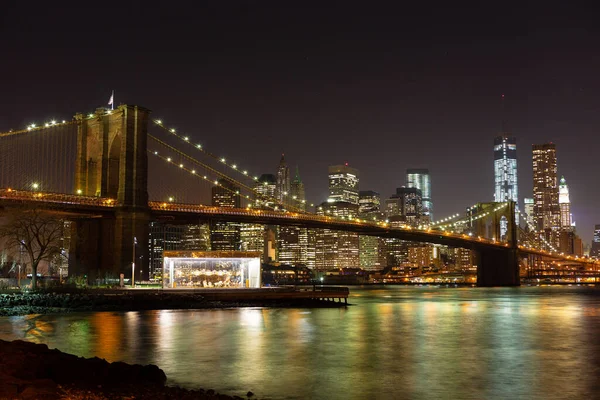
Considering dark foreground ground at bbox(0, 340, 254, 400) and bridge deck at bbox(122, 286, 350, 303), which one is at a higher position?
bridge deck at bbox(122, 286, 350, 303)

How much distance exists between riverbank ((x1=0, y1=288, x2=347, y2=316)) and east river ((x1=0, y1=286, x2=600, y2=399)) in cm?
360

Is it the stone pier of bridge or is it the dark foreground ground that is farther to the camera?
the stone pier of bridge

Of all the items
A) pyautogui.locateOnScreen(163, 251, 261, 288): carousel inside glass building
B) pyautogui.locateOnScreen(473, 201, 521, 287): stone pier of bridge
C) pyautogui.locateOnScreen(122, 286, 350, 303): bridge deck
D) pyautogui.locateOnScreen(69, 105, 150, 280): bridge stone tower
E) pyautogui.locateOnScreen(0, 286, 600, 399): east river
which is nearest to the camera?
pyautogui.locateOnScreen(0, 286, 600, 399): east river

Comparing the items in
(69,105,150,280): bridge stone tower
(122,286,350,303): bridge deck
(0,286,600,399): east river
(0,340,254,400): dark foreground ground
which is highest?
(69,105,150,280): bridge stone tower

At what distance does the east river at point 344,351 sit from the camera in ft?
61.3

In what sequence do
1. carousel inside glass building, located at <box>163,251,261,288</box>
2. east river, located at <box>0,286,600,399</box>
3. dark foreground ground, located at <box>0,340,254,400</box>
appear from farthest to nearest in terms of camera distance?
carousel inside glass building, located at <box>163,251,261,288</box>, east river, located at <box>0,286,600,399</box>, dark foreground ground, located at <box>0,340,254,400</box>

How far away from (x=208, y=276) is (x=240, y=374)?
125 feet

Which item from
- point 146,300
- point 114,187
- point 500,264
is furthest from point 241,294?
point 500,264

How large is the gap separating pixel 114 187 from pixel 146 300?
77.9 feet

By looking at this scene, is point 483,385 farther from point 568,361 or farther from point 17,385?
point 17,385

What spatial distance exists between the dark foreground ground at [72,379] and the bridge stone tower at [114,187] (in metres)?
45.3

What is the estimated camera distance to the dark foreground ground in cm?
1336

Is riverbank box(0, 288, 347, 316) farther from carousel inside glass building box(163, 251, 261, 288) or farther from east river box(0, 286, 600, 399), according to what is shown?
east river box(0, 286, 600, 399)

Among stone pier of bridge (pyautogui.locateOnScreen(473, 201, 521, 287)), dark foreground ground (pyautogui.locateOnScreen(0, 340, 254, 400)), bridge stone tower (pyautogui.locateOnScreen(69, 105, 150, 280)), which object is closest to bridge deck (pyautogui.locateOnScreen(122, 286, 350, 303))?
bridge stone tower (pyautogui.locateOnScreen(69, 105, 150, 280))
